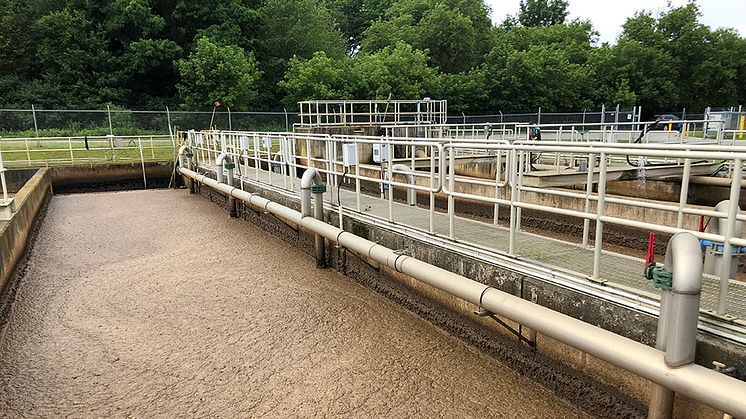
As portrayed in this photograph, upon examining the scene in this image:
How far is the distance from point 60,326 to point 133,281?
4.58 feet

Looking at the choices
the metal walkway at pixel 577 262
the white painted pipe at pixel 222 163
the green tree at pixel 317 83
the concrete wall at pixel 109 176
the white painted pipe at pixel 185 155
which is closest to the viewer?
the metal walkway at pixel 577 262

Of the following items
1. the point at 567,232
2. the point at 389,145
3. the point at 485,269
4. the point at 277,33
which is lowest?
the point at 567,232

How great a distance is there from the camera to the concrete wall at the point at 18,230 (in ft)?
20.8

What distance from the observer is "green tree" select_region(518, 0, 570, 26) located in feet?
244

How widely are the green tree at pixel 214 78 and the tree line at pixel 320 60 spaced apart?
8cm

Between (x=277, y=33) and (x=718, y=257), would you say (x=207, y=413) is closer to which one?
(x=718, y=257)

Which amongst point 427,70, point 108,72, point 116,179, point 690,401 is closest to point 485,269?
point 690,401

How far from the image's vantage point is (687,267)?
2486 millimetres

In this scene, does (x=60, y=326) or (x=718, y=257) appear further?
(x=60, y=326)

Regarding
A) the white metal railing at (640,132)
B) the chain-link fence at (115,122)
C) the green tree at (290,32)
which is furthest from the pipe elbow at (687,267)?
the green tree at (290,32)

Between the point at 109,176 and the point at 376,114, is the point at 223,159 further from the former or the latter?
the point at 376,114

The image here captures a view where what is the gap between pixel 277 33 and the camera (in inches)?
1581

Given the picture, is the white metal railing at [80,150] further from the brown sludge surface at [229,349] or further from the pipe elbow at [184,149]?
the brown sludge surface at [229,349]

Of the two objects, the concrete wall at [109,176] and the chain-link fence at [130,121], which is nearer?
the concrete wall at [109,176]
